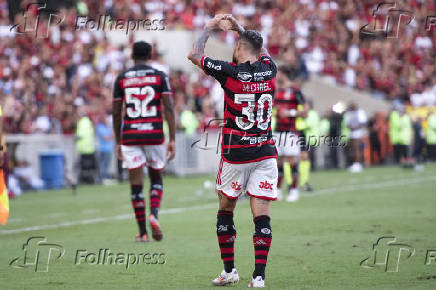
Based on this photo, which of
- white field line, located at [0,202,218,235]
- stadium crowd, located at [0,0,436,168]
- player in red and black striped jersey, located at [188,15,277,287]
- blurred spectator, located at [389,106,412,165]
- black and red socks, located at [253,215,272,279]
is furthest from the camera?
blurred spectator, located at [389,106,412,165]

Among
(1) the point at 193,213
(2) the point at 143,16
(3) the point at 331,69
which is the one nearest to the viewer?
(1) the point at 193,213

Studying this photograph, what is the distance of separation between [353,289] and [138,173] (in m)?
4.53

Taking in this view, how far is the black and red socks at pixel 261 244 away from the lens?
25.9 feet

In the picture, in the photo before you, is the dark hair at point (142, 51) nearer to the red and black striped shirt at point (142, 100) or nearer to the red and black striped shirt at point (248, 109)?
the red and black striped shirt at point (142, 100)

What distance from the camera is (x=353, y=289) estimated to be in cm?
782

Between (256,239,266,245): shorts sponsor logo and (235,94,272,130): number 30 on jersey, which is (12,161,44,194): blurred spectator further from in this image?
(256,239,266,245): shorts sponsor logo

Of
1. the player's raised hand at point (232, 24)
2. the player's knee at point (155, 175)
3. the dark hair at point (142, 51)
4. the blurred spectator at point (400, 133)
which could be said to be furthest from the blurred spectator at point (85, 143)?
the player's raised hand at point (232, 24)

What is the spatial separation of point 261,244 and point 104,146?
17.6 metres

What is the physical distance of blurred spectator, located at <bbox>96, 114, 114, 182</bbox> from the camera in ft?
82.8

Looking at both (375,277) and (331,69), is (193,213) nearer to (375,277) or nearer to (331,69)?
(375,277)

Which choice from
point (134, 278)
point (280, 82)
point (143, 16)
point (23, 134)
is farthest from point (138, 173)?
point (143, 16)

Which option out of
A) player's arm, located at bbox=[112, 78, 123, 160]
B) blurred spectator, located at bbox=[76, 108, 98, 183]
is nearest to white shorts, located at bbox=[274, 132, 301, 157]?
player's arm, located at bbox=[112, 78, 123, 160]

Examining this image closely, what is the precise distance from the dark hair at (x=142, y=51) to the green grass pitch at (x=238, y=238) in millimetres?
2358

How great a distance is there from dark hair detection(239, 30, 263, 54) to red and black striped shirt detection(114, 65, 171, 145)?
11.9 ft
